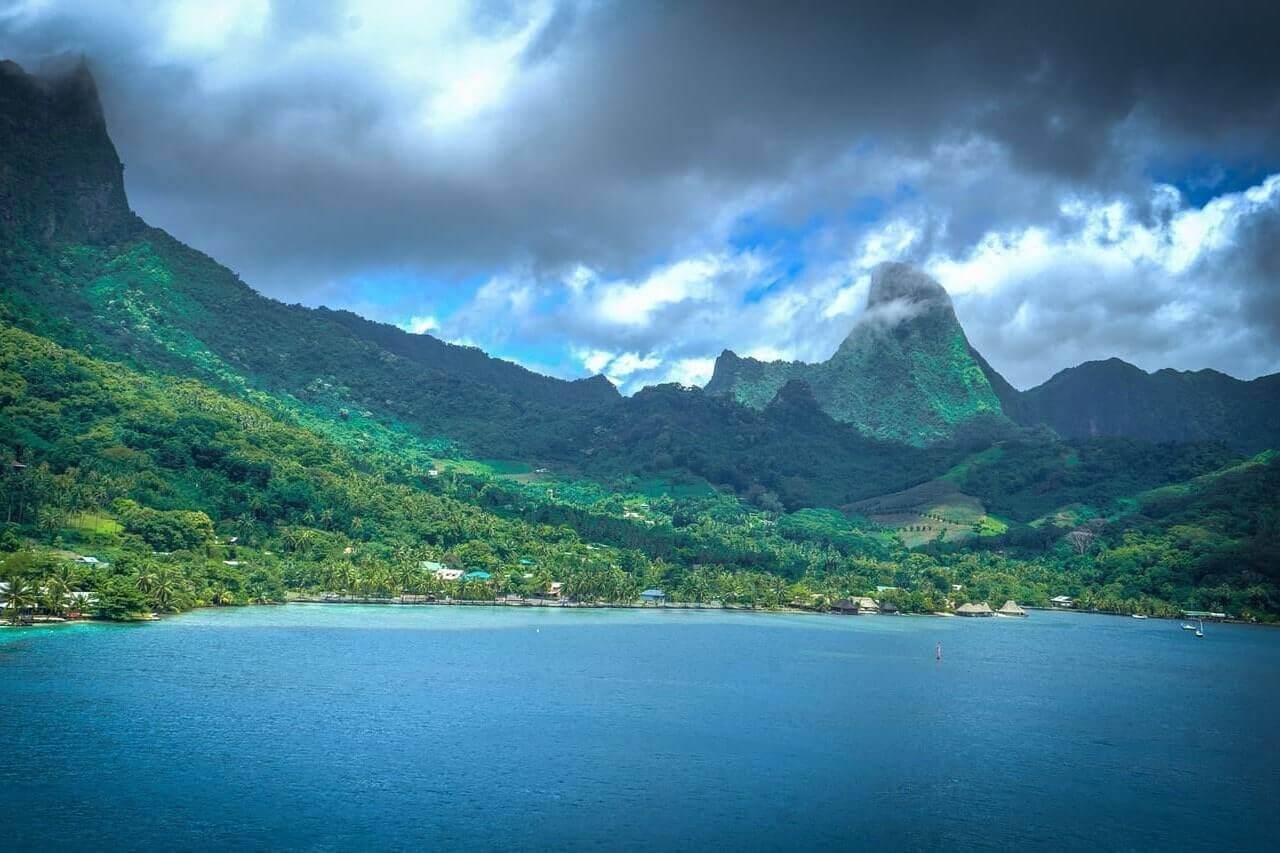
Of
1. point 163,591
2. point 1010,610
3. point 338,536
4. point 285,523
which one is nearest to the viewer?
point 163,591

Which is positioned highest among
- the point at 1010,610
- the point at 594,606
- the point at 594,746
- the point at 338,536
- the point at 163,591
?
the point at 338,536

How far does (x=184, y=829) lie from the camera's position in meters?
36.4

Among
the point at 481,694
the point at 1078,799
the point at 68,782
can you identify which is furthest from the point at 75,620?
the point at 1078,799

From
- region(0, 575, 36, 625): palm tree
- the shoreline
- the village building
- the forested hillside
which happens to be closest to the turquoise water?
region(0, 575, 36, 625): palm tree

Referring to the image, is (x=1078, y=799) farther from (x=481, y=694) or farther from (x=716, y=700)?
(x=481, y=694)

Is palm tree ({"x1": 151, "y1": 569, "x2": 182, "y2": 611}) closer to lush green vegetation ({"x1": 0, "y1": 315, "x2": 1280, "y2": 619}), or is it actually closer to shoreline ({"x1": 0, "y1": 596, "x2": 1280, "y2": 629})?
lush green vegetation ({"x1": 0, "y1": 315, "x2": 1280, "y2": 619})

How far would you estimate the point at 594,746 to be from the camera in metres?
51.8

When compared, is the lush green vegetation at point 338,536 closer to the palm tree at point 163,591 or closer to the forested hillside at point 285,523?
the palm tree at point 163,591

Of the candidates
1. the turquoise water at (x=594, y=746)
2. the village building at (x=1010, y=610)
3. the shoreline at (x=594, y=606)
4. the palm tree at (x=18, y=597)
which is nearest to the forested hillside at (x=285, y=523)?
the palm tree at (x=18, y=597)

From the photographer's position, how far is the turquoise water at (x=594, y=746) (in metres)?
39.2

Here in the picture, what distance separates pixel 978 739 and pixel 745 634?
166ft

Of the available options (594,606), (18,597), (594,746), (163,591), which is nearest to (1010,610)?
(594,606)

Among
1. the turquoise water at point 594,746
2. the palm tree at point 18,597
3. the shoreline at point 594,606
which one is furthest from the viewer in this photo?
the shoreline at point 594,606

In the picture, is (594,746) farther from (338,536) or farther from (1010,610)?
(1010,610)
